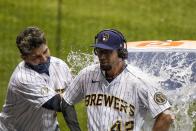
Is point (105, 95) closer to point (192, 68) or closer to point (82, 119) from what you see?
point (192, 68)

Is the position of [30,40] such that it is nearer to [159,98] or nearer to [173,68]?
[159,98]

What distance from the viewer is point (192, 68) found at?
11367 millimetres

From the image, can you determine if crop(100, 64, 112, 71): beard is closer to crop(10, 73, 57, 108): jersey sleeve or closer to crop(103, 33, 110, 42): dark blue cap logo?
crop(103, 33, 110, 42): dark blue cap logo

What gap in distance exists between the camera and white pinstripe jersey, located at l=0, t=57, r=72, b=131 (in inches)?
399

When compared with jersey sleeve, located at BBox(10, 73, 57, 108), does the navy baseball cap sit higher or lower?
higher

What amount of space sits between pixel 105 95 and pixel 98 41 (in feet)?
1.72

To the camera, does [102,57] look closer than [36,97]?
Yes

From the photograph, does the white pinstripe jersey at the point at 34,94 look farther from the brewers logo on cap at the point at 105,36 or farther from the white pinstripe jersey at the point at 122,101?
the brewers logo on cap at the point at 105,36

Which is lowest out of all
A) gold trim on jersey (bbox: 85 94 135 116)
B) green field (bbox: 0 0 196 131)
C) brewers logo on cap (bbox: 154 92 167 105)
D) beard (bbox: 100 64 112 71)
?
green field (bbox: 0 0 196 131)

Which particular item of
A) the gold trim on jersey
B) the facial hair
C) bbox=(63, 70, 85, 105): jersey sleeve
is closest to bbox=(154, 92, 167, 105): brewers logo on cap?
the gold trim on jersey

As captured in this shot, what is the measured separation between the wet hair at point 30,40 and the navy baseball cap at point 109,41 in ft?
2.04

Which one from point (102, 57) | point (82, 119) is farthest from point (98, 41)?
point (82, 119)

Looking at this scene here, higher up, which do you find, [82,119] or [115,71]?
[115,71]

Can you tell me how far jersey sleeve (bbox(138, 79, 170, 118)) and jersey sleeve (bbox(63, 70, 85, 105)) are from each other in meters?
0.72
